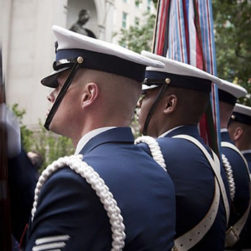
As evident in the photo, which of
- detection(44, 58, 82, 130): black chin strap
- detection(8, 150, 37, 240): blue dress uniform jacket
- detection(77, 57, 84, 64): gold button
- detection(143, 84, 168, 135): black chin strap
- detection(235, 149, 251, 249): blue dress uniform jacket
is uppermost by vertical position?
detection(77, 57, 84, 64): gold button

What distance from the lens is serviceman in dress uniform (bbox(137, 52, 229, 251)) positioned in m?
2.62

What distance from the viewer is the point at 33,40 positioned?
1999 mm

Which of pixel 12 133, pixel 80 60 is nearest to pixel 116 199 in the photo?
pixel 12 133

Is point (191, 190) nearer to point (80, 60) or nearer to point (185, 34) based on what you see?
point (80, 60)

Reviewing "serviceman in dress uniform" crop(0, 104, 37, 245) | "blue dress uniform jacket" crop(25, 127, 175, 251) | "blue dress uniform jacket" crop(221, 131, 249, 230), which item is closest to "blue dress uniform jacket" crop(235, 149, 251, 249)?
"blue dress uniform jacket" crop(221, 131, 249, 230)

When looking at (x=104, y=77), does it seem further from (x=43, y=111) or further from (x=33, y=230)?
(x=33, y=230)

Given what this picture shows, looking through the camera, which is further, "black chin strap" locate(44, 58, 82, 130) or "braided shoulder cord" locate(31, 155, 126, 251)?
"black chin strap" locate(44, 58, 82, 130)

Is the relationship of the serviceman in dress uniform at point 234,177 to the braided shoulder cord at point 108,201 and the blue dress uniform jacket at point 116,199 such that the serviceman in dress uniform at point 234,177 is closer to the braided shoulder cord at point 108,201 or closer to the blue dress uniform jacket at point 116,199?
the blue dress uniform jacket at point 116,199

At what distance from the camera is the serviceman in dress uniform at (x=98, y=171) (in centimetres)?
168

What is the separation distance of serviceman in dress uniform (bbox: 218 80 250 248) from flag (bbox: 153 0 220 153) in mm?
247

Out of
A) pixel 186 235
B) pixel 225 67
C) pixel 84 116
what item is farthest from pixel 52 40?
pixel 225 67

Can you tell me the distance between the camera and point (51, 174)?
1798 millimetres

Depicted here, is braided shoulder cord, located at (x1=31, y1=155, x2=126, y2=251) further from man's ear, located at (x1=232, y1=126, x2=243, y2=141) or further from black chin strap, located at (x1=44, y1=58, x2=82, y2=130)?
man's ear, located at (x1=232, y1=126, x2=243, y2=141)

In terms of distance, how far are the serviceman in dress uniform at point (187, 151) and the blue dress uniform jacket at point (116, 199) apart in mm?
596
